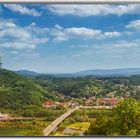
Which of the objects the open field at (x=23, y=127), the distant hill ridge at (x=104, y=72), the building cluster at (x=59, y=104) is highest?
the distant hill ridge at (x=104, y=72)

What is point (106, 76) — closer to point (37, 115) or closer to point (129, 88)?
point (129, 88)

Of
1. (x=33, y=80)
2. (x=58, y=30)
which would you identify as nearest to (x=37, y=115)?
(x=33, y=80)

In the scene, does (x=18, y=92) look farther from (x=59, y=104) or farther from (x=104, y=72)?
(x=104, y=72)

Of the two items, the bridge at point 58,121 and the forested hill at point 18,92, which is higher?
the forested hill at point 18,92

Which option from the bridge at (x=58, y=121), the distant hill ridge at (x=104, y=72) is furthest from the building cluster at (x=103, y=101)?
the distant hill ridge at (x=104, y=72)

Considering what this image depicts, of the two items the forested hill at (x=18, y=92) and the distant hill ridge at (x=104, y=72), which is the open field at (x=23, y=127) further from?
the distant hill ridge at (x=104, y=72)

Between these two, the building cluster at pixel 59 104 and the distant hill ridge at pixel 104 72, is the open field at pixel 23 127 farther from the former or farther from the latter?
the distant hill ridge at pixel 104 72

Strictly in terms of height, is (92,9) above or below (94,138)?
above

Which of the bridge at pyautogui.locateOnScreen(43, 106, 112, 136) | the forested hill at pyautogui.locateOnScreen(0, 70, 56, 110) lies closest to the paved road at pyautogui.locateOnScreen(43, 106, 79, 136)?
the bridge at pyautogui.locateOnScreen(43, 106, 112, 136)
